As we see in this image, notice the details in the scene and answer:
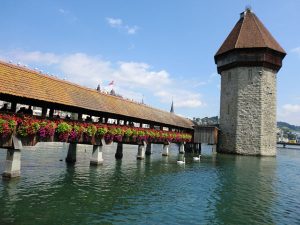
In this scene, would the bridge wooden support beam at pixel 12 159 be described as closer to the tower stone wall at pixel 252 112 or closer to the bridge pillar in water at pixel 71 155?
the bridge pillar in water at pixel 71 155

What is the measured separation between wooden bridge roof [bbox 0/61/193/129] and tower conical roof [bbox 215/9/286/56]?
22073 mm

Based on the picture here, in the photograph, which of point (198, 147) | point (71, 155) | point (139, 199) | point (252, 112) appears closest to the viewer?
point (139, 199)

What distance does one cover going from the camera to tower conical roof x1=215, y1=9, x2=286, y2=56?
39.4m

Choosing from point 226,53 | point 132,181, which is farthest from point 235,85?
point 132,181

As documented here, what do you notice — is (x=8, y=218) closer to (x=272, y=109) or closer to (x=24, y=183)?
(x=24, y=183)

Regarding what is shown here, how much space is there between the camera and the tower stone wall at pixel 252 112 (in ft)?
127

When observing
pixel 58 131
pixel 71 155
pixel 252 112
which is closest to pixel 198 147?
pixel 252 112

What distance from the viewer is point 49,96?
15664 millimetres

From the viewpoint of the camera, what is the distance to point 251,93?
39.2m

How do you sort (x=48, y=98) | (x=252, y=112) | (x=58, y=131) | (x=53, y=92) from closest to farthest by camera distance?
(x=48, y=98), (x=58, y=131), (x=53, y=92), (x=252, y=112)

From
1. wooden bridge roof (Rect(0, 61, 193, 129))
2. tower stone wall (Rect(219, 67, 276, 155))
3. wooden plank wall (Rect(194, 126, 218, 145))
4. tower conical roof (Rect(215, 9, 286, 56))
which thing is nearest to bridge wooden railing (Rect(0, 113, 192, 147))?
wooden bridge roof (Rect(0, 61, 193, 129))

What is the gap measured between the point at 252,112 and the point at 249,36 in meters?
10.4

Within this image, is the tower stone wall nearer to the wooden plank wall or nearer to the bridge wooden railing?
the wooden plank wall

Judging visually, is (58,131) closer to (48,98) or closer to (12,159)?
(48,98)
